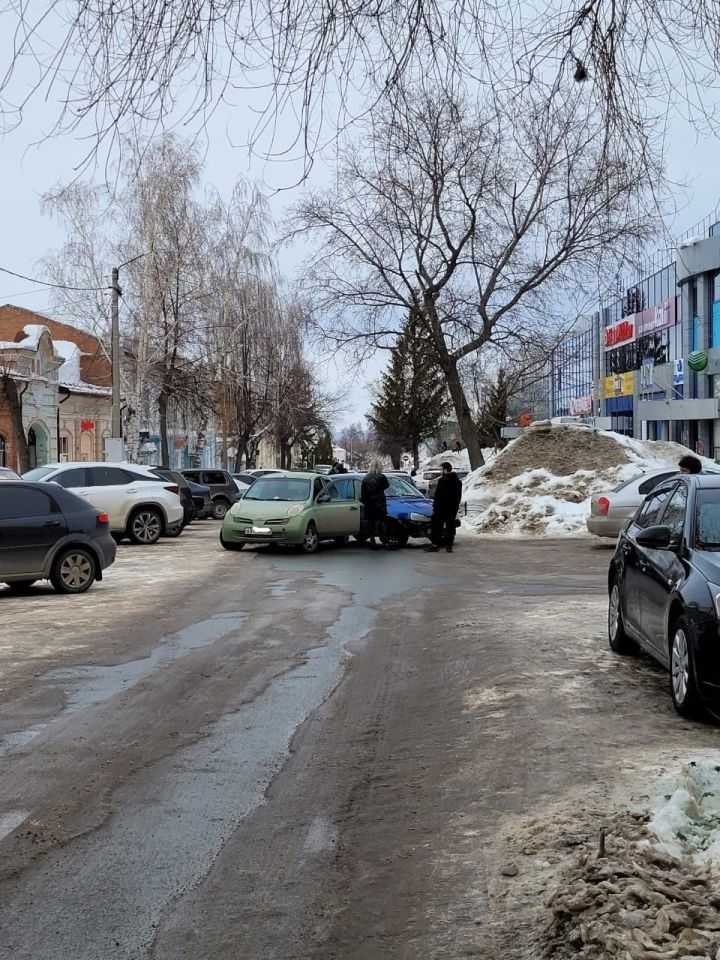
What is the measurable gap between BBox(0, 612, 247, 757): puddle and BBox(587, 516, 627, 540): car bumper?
12385mm

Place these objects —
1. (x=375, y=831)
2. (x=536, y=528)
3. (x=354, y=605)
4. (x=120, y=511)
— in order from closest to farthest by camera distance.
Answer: (x=375, y=831) → (x=354, y=605) → (x=120, y=511) → (x=536, y=528)

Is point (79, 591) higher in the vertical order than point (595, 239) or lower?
lower

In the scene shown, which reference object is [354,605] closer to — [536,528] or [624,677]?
[624,677]

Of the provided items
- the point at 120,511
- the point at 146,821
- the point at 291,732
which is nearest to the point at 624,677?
the point at 291,732

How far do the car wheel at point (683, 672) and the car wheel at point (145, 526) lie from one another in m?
18.6

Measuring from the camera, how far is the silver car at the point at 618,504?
22.5 metres

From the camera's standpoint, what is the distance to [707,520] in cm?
803

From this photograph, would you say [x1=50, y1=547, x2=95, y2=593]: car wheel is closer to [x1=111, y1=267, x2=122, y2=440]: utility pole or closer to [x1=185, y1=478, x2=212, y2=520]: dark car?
[x1=185, y1=478, x2=212, y2=520]: dark car

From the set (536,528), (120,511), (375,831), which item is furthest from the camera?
(536,528)

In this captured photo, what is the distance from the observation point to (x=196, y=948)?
3.79 m

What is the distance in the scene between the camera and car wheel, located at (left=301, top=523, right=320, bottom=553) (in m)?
22.5

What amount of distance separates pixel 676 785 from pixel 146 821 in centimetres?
251

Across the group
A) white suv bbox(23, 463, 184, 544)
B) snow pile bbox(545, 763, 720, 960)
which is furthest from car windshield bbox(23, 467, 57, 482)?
snow pile bbox(545, 763, 720, 960)

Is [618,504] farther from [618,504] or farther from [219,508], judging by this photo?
[219,508]
